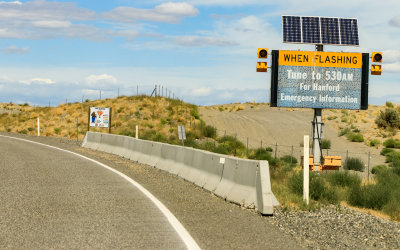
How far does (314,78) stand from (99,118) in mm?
17626

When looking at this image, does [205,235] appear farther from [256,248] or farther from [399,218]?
[399,218]

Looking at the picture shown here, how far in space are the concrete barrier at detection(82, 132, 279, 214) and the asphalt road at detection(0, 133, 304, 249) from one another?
0.86 ft

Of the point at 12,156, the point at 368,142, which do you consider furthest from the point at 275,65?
the point at 368,142

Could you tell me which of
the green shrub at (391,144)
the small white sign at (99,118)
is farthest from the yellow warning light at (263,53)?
the green shrub at (391,144)

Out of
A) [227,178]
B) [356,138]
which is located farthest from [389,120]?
[227,178]

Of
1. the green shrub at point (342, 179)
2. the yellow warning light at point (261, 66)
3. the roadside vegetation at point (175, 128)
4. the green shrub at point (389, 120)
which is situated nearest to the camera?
the green shrub at point (342, 179)

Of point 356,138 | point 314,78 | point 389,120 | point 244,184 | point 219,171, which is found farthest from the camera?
point 389,120

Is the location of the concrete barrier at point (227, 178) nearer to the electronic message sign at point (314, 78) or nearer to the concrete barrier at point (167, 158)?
the concrete barrier at point (167, 158)

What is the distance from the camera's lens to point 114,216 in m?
9.83

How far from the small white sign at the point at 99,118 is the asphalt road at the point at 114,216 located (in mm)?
19098

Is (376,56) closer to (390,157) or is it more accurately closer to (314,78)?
(314,78)

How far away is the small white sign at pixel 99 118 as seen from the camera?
35.7m

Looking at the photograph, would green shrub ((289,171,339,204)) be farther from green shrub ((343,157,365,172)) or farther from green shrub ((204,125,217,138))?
green shrub ((204,125,217,138))

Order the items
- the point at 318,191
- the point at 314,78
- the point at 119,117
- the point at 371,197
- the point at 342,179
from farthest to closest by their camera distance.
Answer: the point at 119,117
the point at 314,78
the point at 342,179
the point at 371,197
the point at 318,191
